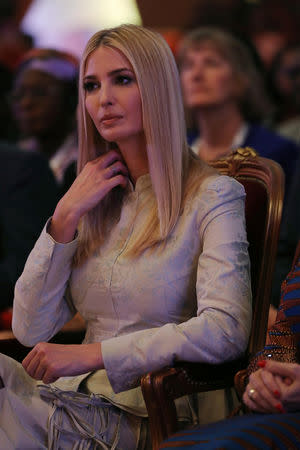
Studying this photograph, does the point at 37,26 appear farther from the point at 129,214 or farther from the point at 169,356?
the point at 169,356

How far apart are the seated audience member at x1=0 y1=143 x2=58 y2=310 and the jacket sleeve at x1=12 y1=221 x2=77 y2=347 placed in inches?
38.1

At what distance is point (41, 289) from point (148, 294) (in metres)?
0.29

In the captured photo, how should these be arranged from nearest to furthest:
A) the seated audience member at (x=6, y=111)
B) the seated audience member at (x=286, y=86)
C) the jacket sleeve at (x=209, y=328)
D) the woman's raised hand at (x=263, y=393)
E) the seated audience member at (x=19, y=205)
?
the woman's raised hand at (x=263, y=393) → the jacket sleeve at (x=209, y=328) → the seated audience member at (x=19, y=205) → the seated audience member at (x=6, y=111) → the seated audience member at (x=286, y=86)

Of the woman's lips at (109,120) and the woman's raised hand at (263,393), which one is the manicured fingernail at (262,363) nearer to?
the woman's raised hand at (263,393)

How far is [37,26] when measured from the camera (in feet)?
23.0

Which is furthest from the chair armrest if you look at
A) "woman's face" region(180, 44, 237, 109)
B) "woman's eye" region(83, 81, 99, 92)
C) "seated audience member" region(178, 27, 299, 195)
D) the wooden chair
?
"woman's face" region(180, 44, 237, 109)

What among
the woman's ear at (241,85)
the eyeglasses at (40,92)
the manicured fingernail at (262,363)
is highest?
the eyeglasses at (40,92)

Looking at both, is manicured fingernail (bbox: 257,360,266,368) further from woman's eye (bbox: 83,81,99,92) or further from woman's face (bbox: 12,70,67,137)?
woman's face (bbox: 12,70,67,137)

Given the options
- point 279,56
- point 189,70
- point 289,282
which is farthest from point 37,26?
point 289,282

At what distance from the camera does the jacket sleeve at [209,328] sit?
1840 millimetres

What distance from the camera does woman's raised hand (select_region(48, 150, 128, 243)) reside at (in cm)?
209

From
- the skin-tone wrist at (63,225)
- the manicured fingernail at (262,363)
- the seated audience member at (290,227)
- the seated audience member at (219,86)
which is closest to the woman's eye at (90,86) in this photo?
the skin-tone wrist at (63,225)

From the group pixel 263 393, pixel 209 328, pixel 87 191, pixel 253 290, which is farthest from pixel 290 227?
pixel 263 393

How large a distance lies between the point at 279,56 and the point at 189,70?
49.4 inches
